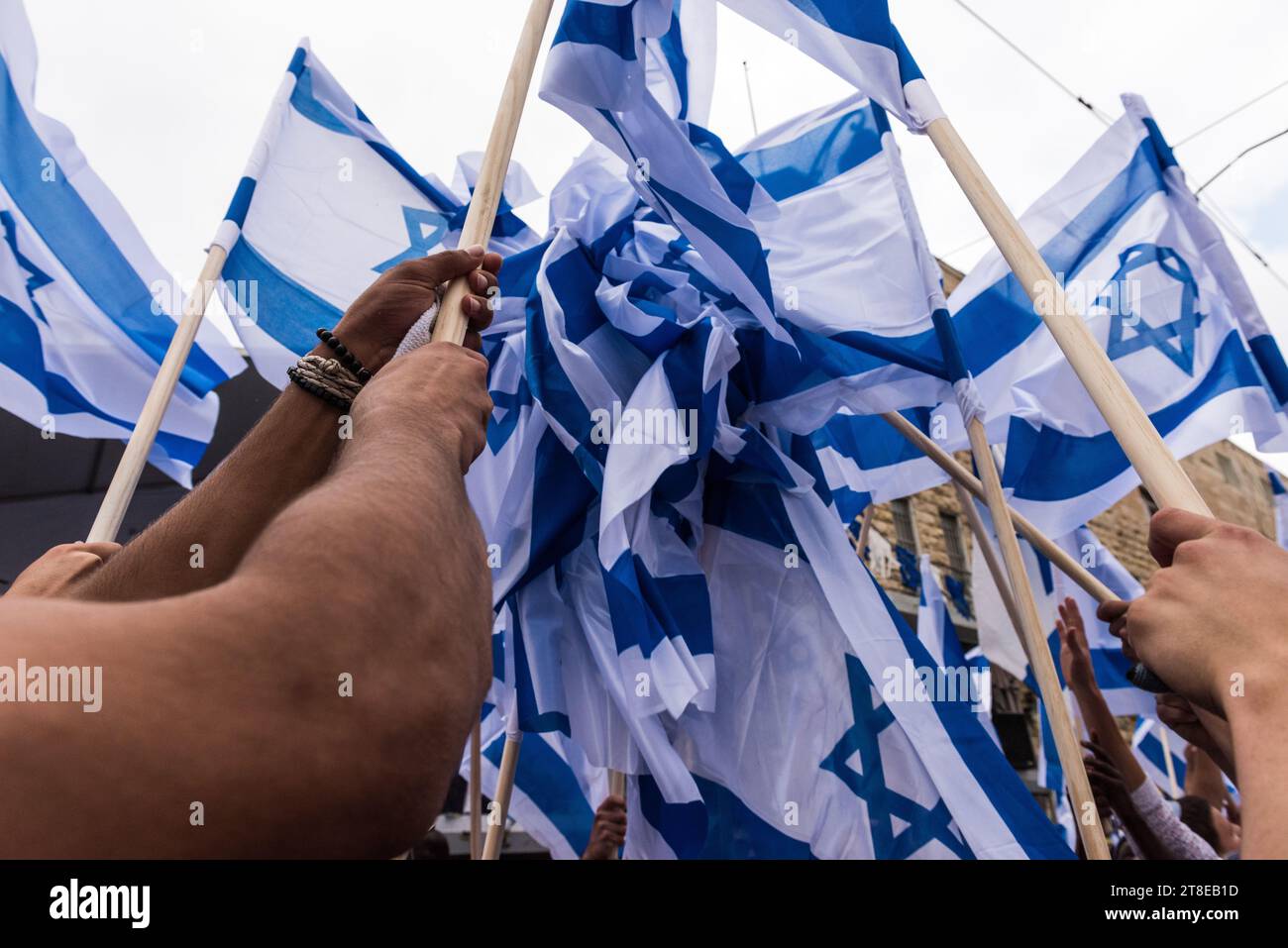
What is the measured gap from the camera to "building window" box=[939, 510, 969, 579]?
38.9ft

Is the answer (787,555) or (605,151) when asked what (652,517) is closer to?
(787,555)

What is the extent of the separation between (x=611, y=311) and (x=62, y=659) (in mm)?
2178

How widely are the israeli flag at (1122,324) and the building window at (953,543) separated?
8.82 m

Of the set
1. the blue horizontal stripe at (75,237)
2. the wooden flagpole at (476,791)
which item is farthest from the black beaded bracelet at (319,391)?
the blue horizontal stripe at (75,237)

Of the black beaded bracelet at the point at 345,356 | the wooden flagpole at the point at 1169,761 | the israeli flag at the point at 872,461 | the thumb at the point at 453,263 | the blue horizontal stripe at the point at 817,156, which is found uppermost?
the blue horizontal stripe at the point at 817,156

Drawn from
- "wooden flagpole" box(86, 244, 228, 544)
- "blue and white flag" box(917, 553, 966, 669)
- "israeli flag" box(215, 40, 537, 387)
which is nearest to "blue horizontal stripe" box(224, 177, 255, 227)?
"israeli flag" box(215, 40, 537, 387)

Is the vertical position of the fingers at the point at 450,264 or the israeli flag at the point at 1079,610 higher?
the fingers at the point at 450,264

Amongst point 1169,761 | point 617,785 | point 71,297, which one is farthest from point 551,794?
point 1169,761

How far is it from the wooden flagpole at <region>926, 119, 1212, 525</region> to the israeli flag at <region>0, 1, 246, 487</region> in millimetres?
2882

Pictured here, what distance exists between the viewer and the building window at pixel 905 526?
11.3m

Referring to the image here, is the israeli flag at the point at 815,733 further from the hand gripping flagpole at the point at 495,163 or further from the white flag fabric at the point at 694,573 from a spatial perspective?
the hand gripping flagpole at the point at 495,163
